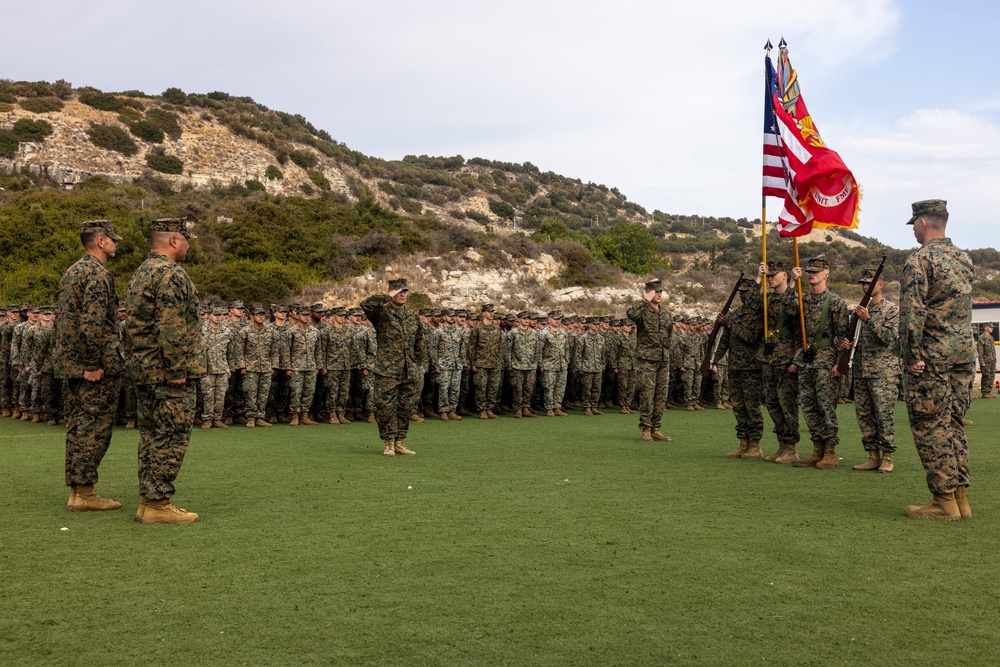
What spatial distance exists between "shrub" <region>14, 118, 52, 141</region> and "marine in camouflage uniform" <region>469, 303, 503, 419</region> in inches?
1337

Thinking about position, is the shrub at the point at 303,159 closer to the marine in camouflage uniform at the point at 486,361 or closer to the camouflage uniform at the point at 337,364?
the marine in camouflage uniform at the point at 486,361

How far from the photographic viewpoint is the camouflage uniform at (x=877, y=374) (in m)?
8.73

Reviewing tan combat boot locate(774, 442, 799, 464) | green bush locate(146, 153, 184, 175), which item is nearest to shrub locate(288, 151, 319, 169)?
green bush locate(146, 153, 184, 175)

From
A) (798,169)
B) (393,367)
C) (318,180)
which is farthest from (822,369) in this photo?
(318,180)

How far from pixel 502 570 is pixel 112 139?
4455cm

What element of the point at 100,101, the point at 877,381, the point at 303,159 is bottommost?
the point at 877,381

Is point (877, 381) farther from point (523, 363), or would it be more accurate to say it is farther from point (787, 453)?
point (523, 363)

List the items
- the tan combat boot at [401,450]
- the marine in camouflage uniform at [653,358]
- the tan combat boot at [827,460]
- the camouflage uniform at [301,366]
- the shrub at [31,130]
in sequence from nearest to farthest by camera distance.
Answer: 1. the tan combat boot at [827,460]
2. the tan combat boot at [401,450]
3. the marine in camouflage uniform at [653,358]
4. the camouflage uniform at [301,366]
5. the shrub at [31,130]

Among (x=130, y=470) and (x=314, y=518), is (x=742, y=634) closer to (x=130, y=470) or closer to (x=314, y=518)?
(x=314, y=518)

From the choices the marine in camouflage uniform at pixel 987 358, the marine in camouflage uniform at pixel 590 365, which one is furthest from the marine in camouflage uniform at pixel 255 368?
the marine in camouflage uniform at pixel 987 358

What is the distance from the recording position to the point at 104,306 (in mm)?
6422

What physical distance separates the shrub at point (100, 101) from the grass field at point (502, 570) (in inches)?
1699

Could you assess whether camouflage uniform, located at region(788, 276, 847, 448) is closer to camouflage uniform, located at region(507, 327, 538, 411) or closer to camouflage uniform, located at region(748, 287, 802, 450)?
camouflage uniform, located at region(748, 287, 802, 450)

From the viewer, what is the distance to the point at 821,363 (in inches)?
348
